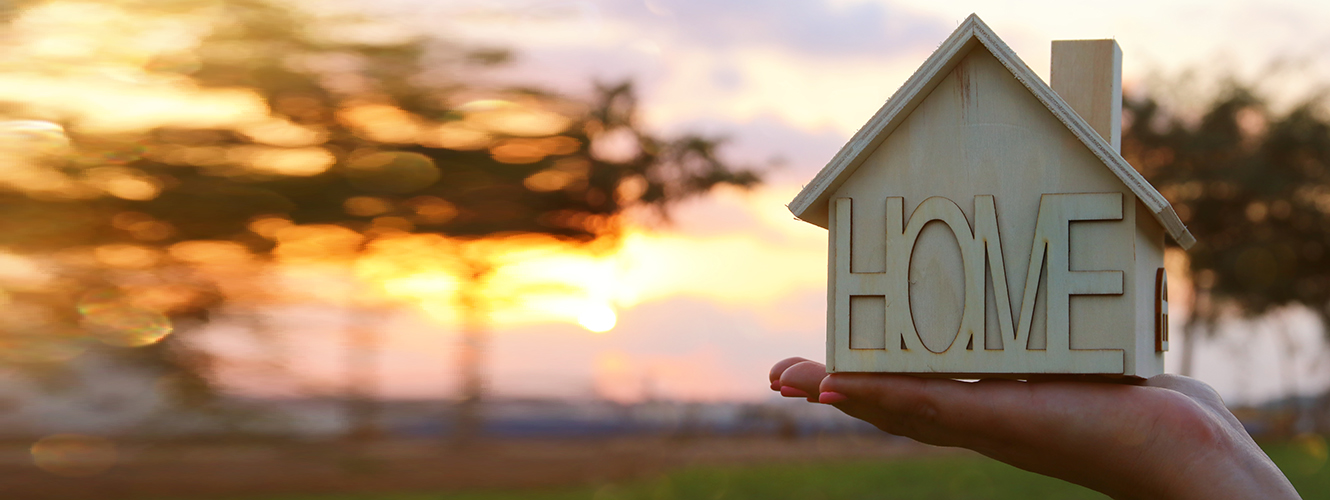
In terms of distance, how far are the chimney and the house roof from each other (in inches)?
16.6

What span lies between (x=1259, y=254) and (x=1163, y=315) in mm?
19079

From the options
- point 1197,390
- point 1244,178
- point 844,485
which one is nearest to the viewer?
point 1197,390

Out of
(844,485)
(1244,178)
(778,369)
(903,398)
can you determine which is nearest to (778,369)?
(778,369)

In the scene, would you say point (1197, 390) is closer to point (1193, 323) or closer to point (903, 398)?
point (903, 398)

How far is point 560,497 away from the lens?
12.2m

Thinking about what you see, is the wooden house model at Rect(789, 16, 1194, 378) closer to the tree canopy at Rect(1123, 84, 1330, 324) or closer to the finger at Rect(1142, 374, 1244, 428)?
the finger at Rect(1142, 374, 1244, 428)

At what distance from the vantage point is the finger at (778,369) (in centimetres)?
316

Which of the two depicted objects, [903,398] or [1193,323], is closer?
[903,398]

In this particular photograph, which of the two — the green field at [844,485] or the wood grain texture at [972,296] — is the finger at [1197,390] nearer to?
the wood grain texture at [972,296]

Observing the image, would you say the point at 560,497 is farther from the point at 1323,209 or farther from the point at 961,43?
the point at 1323,209

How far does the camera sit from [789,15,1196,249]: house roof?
268cm

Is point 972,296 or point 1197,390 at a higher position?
point 972,296

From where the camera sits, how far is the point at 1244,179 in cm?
1862

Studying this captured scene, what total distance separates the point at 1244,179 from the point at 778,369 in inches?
752
